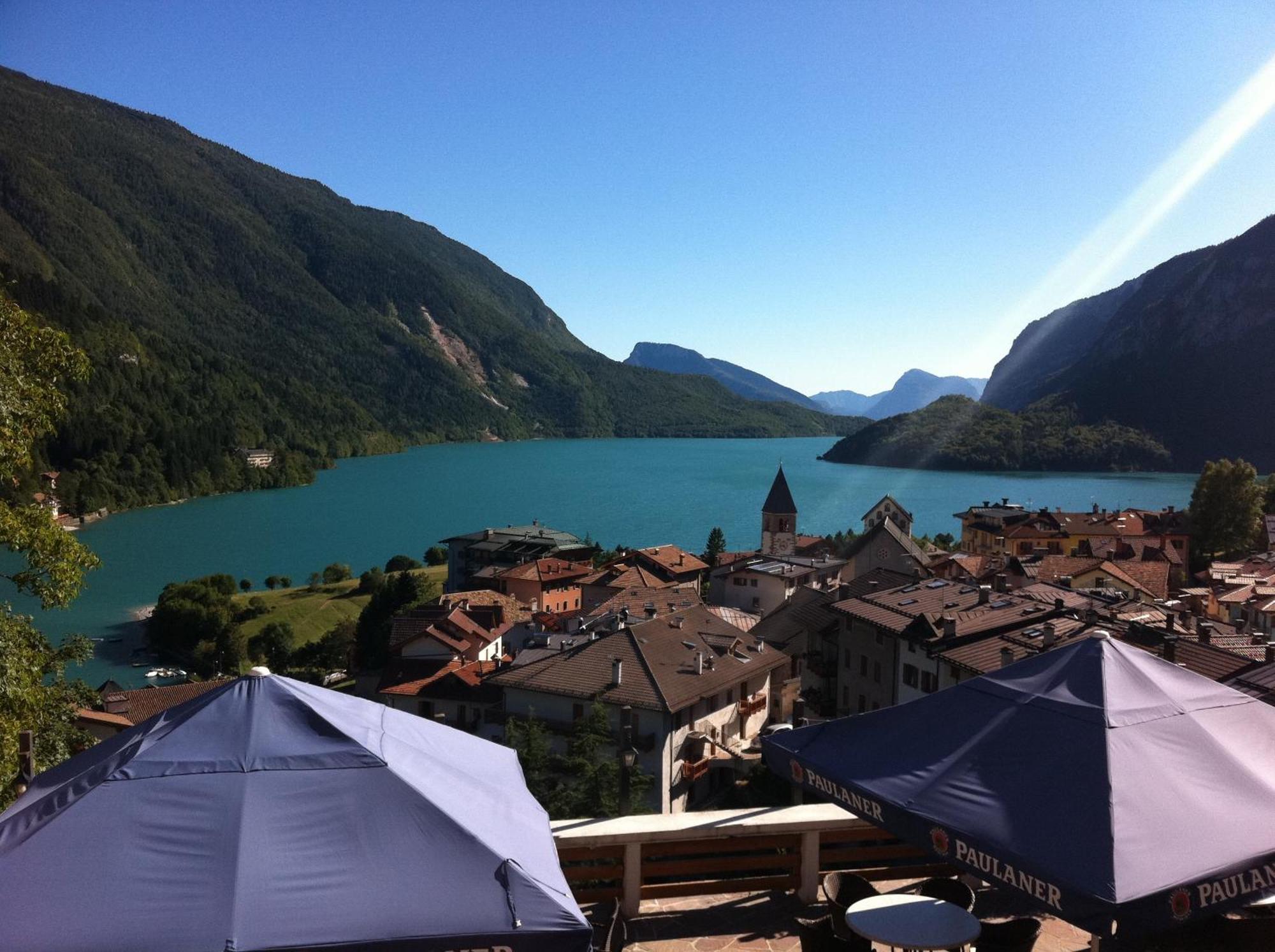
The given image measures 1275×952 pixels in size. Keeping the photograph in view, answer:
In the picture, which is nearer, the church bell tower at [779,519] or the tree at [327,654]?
the tree at [327,654]

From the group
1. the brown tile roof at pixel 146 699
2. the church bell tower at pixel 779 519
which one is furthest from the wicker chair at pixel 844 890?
the church bell tower at pixel 779 519

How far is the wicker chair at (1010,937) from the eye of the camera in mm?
4207

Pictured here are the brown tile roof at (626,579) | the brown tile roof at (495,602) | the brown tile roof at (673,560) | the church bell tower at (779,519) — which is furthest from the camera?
the church bell tower at (779,519)

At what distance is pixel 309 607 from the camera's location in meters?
63.4

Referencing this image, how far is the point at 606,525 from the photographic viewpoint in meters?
112

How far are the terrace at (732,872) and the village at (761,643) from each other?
2.46 feet

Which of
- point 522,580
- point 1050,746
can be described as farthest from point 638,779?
point 522,580

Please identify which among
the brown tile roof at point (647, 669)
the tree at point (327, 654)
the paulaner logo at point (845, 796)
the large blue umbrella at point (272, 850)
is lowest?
the tree at point (327, 654)

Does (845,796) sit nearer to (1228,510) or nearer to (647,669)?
(647,669)

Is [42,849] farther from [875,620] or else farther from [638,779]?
[875,620]

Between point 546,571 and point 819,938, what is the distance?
193 feet

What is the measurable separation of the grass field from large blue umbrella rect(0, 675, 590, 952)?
184 ft

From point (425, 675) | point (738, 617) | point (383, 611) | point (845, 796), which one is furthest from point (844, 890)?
point (383, 611)

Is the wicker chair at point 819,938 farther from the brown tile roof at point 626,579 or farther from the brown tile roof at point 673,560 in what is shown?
the brown tile roof at point 673,560
